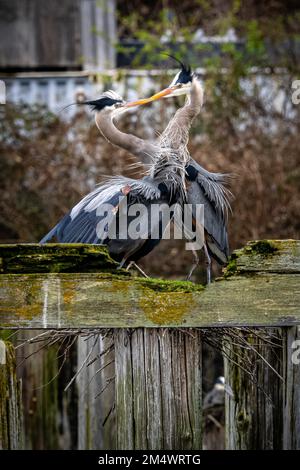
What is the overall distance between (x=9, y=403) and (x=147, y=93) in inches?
301

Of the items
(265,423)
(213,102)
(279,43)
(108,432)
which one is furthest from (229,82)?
(265,423)

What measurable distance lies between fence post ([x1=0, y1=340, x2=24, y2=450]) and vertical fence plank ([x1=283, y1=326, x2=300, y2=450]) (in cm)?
114

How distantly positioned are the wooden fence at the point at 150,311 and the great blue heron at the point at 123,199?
5.11ft

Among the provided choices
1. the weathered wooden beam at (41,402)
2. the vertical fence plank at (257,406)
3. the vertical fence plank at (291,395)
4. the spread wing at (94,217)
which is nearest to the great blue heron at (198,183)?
the spread wing at (94,217)

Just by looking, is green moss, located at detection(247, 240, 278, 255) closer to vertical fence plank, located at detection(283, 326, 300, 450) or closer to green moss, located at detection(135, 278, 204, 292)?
green moss, located at detection(135, 278, 204, 292)

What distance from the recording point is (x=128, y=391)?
355 cm

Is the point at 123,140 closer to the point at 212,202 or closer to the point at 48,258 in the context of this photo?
the point at 212,202

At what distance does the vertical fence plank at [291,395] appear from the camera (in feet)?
12.6

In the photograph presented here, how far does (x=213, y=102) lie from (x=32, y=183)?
2345mm

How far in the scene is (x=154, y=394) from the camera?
140 inches

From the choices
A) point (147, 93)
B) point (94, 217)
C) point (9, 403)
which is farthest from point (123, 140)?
point (147, 93)

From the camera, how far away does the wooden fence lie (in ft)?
11.5

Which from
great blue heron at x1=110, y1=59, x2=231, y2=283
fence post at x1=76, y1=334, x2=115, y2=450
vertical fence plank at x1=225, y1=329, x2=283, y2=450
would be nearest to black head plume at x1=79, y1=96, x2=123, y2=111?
great blue heron at x1=110, y1=59, x2=231, y2=283

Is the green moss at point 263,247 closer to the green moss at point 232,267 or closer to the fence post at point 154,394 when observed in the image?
the green moss at point 232,267
